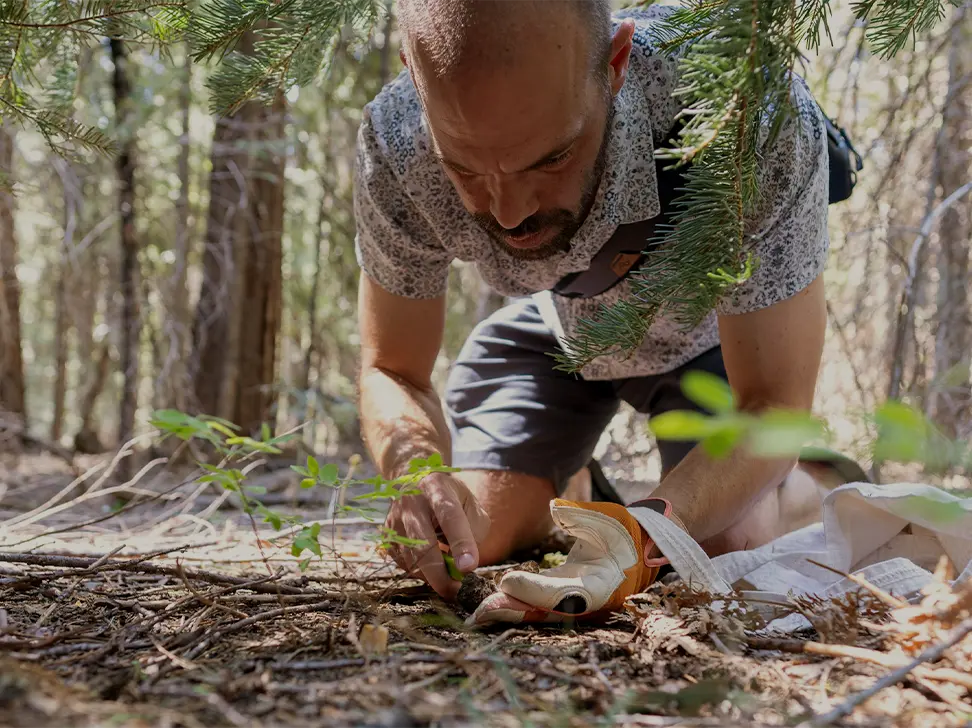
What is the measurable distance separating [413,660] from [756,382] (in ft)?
3.54

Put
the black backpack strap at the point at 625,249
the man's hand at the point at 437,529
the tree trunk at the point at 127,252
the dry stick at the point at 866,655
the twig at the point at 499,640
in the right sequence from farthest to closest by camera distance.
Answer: the tree trunk at the point at 127,252
the black backpack strap at the point at 625,249
the man's hand at the point at 437,529
the twig at the point at 499,640
the dry stick at the point at 866,655

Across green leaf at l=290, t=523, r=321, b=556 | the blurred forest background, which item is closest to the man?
green leaf at l=290, t=523, r=321, b=556

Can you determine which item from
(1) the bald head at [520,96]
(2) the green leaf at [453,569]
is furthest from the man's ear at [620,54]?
(2) the green leaf at [453,569]

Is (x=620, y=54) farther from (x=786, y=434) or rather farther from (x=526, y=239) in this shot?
(x=786, y=434)

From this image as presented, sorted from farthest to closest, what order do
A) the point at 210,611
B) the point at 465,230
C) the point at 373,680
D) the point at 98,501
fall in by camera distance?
the point at 98,501 → the point at 465,230 → the point at 210,611 → the point at 373,680

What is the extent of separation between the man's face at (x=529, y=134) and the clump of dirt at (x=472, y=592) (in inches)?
28.4

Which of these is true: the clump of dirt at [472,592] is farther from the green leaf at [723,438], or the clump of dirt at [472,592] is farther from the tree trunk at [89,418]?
the tree trunk at [89,418]

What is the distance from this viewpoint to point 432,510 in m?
1.60

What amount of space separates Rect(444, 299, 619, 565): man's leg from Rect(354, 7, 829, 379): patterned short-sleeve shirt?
26cm

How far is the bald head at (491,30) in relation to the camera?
1400 millimetres

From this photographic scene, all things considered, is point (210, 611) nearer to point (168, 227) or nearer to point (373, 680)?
point (373, 680)

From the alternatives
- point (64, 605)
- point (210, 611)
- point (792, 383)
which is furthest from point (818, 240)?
point (64, 605)

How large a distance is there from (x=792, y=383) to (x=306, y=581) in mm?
1115

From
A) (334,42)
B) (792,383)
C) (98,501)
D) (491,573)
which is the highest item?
(334,42)
